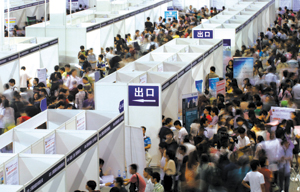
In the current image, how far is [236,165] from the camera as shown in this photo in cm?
625

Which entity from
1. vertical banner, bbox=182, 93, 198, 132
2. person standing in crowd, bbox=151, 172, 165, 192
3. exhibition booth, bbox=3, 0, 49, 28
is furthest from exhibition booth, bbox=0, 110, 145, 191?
exhibition booth, bbox=3, 0, 49, 28

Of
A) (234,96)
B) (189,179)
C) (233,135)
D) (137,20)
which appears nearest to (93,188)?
(189,179)

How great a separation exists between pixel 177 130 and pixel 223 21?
10.4 meters

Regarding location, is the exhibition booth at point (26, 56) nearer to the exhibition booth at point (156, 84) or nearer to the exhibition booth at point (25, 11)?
the exhibition booth at point (156, 84)

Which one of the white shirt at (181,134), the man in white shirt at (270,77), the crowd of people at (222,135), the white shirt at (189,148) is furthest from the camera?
the man in white shirt at (270,77)

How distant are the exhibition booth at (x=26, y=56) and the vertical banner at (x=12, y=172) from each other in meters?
5.95

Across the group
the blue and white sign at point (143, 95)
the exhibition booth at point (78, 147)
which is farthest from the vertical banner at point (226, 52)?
the exhibition booth at point (78, 147)

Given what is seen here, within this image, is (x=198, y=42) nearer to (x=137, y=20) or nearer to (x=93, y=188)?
(x=137, y=20)

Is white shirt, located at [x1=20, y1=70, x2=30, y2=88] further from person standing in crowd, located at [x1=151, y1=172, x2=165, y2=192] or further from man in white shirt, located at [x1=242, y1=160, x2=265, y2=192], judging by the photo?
man in white shirt, located at [x1=242, y1=160, x2=265, y2=192]

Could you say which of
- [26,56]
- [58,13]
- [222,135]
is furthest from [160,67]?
[58,13]

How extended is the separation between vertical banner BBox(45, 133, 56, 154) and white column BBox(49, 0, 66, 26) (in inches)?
367

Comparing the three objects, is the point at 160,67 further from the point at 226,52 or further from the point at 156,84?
the point at 226,52

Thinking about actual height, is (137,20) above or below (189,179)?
above

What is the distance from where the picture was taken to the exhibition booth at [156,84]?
852 cm
